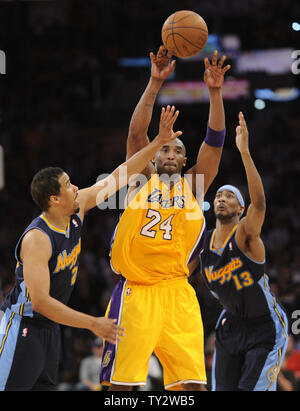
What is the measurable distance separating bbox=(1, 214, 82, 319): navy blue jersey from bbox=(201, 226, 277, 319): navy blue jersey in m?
1.19

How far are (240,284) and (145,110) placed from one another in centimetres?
154

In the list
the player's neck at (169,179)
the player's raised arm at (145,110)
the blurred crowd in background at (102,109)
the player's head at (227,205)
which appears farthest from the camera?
the blurred crowd in background at (102,109)

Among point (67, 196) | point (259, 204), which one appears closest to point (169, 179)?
point (259, 204)

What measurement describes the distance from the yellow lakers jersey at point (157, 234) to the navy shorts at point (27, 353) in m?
0.75

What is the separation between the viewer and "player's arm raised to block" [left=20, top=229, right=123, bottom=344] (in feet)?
11.6

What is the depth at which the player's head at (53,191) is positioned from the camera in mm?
4051

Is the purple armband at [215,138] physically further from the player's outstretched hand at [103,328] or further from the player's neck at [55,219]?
the player's outstretched hand at [103,328]

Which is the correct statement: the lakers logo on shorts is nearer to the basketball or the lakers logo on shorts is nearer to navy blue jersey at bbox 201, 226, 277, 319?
navy blue jersey at bbox 201, 226, 277, 319

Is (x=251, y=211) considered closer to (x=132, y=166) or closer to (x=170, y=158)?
(x=170, y=158)

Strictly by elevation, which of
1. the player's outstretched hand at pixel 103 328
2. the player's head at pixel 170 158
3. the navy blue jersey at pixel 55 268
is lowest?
the player's outstretched hand at pixel 103 328

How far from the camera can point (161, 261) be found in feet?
14.4

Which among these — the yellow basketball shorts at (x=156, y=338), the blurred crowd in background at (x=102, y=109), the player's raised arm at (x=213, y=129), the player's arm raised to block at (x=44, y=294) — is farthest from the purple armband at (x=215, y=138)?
the blurred crowd in background at (x=102, y=109)

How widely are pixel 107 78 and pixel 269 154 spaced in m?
4.85

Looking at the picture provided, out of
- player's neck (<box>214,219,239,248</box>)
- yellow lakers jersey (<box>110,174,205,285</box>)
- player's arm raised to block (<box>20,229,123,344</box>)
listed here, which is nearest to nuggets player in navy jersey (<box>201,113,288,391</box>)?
player's neck (<box>214,219,239,248</box>)
